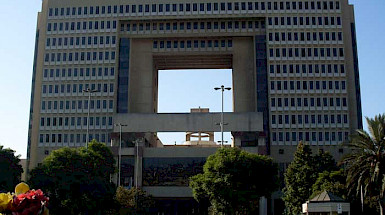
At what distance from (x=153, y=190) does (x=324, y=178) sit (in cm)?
3672

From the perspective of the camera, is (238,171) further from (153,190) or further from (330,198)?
(153,190)

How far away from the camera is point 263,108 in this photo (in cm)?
10025

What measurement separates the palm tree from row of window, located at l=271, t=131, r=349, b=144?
158ft

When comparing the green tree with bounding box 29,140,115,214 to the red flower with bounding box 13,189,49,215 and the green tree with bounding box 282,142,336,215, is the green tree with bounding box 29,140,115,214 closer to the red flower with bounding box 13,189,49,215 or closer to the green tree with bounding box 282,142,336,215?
the green tree with bounding box 282,142,336,215

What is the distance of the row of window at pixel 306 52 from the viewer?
101m

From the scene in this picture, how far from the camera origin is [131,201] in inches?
2766

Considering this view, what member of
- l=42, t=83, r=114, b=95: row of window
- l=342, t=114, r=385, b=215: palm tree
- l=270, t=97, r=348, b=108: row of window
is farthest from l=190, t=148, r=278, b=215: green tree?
l=42, t=83, r=114, b=95: row of window

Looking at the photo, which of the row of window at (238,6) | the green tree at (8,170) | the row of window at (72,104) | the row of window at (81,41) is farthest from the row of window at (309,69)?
the green tree at (8,170)

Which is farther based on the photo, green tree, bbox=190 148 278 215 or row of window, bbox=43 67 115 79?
row of window, bbox=43 67 115 79

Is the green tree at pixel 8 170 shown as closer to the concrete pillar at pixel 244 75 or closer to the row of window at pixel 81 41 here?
the row of window at pixel 81 41

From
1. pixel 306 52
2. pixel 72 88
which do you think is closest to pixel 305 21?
pixel 306 52

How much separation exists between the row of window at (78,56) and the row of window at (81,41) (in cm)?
181

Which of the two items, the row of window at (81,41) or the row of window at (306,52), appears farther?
the row of window at (81,41)

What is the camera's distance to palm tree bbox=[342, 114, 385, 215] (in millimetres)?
46375
